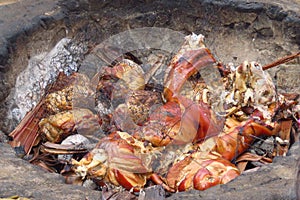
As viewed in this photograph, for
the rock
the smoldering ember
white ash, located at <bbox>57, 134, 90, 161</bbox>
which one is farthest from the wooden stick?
the rock

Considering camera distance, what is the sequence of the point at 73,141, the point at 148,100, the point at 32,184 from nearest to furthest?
the point at 32,184 < the point at 73,141 < the point at 148,100

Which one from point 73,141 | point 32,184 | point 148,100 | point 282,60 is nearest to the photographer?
point 32,184

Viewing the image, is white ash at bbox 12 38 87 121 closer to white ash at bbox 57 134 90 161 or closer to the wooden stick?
white ash at bbox 57 134 90 161

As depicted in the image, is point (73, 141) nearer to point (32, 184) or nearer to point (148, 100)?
point (148, 100)

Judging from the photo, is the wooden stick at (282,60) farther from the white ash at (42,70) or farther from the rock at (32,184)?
the rock at (32,184)

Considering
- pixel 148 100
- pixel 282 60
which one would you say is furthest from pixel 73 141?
pixel 282 60

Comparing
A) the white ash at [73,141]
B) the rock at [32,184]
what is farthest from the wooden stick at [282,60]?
the rock at [32,184]

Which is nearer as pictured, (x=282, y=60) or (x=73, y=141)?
(x=73, y=141)
